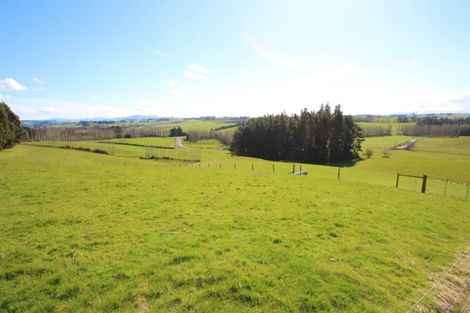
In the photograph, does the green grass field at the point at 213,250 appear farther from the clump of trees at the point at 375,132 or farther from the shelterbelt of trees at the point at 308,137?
the clump of trees at the point at 375,132

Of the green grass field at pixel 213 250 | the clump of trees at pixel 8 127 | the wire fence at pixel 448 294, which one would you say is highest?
the clump of trees at pixel 8 127

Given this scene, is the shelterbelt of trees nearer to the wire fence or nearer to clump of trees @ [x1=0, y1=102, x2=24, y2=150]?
clump of trees @ [x1=0, y1=102, x2=24, y2=150]

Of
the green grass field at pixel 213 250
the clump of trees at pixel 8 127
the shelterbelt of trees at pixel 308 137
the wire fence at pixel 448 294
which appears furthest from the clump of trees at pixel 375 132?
the clump of trees at pixel 8 127

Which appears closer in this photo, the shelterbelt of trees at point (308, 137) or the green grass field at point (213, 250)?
the green grass field at point (213, 250)

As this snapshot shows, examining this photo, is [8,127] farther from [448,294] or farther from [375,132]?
[375,132]

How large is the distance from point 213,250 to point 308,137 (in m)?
59.5

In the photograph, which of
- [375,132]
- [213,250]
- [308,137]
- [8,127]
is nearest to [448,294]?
[213,250]

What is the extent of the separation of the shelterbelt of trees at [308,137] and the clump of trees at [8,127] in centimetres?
5367

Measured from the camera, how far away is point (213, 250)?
Answer: 7.05 m

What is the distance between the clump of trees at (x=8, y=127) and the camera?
122 ft

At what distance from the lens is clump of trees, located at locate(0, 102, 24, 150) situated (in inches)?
1469

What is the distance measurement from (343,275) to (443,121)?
643 ft

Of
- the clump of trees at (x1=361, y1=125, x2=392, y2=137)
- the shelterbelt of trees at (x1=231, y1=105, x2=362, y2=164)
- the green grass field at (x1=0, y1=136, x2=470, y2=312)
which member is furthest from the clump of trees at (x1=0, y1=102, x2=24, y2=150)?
the clump of trees at (x1=361, y1=125, x2=392, y2=137)

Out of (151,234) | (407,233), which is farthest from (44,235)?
(407,233)
